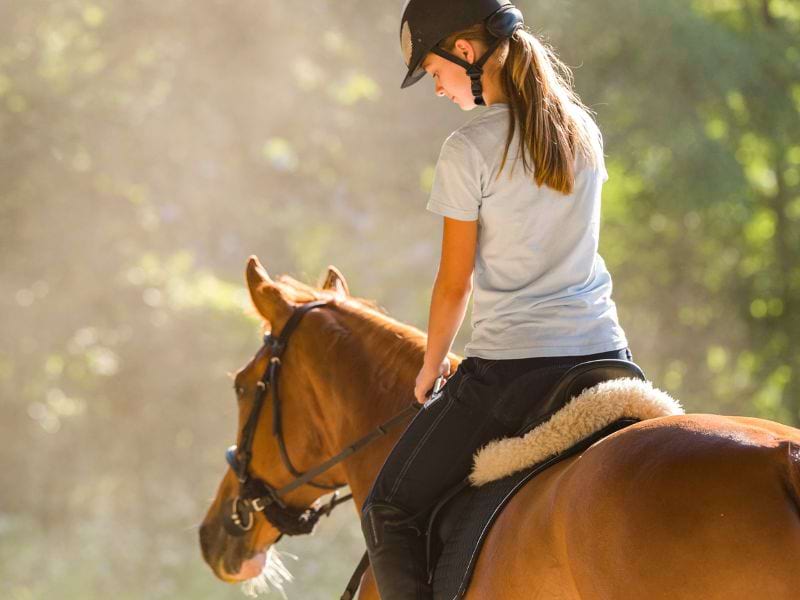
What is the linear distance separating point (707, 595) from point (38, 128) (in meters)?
10.3

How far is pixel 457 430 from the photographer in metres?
1.95

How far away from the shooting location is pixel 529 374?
1.89 meters

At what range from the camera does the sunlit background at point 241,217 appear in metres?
9.10

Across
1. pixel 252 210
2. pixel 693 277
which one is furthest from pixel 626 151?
pixel 252 210

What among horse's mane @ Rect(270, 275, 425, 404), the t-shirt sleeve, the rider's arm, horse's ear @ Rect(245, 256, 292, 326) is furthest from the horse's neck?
the t-shirt sleeve

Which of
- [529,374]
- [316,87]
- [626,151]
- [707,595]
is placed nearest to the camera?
[707,595]

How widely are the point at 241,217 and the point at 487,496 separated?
10767 millimetres

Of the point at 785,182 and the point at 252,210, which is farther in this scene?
the point at 252,210

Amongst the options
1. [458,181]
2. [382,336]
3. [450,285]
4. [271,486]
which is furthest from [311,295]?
[458,181]

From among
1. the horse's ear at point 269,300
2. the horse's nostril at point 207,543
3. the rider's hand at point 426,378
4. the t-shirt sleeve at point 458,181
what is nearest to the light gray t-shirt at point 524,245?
the t-shirt sleeve at point 458,181

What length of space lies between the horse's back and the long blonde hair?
0.56 m

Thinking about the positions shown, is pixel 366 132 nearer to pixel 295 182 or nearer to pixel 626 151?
pixel 295 182

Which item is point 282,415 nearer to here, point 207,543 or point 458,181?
point 207,543

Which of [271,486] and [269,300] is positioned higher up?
[269,300]
